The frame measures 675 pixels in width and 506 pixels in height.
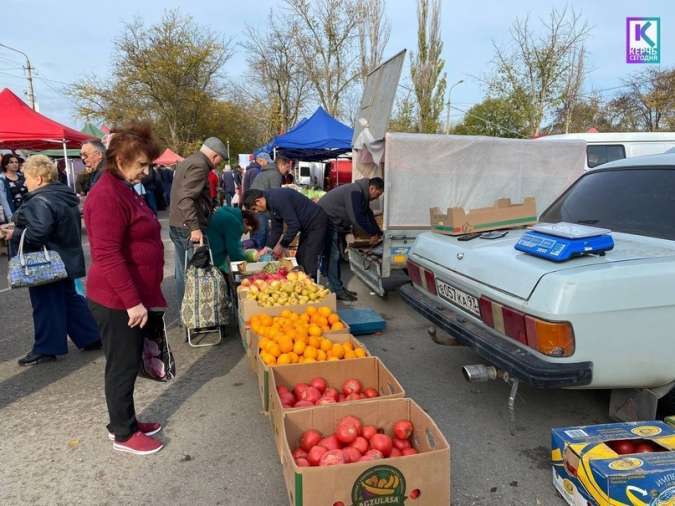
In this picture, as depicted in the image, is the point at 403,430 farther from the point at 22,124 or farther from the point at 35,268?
the point at 22,124

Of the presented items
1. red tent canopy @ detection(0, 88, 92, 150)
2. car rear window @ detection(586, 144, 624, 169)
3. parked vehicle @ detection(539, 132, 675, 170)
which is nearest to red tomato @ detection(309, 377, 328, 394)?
parked vehicle @ detection(539, 132, 675, 170)

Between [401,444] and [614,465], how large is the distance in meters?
0.99

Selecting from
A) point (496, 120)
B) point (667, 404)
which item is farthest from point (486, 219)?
point (496, 120)

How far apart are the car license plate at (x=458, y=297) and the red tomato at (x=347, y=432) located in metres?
1.20

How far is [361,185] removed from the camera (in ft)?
21.4

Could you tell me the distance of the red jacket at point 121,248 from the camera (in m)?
2.55

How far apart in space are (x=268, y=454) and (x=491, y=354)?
1.53m

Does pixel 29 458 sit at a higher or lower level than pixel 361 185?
lower

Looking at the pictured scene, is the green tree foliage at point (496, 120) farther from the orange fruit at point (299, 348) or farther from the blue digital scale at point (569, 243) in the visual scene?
the orange fruit at point (299, 348)

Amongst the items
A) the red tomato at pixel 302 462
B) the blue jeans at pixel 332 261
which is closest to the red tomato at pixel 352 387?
the red tomato at pixel 302 462

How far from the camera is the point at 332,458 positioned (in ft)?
7.27

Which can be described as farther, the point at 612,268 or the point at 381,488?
the point at 612,268

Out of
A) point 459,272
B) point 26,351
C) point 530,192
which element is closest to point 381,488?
point 459,272

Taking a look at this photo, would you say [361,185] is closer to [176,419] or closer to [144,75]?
[176,419]
